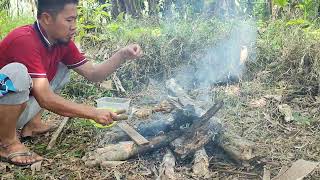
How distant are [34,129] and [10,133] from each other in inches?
21.8

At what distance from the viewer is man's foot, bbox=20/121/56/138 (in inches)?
138

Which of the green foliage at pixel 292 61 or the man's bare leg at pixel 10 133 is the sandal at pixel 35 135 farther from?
the green foliage at pixel 292 61

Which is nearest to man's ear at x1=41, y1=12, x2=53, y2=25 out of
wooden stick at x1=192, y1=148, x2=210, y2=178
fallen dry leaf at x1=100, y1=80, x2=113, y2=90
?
wooden stick at x1=192, y1=148, x2=210, y2=178

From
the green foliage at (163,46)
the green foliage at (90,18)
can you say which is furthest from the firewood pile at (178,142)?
the green foliage at (90,18)

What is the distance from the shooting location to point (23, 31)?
2.89m

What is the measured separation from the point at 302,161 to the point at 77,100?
9.09 feet

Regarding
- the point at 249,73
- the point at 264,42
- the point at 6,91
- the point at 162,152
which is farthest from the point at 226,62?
the point at 6,91

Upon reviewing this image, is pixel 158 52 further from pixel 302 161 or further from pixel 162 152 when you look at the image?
pixel 302 161

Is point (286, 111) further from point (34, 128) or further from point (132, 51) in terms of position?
point (34, 128)

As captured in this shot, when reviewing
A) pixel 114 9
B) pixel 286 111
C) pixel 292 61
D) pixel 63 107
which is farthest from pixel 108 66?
pixel 114 9

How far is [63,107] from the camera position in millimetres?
2703

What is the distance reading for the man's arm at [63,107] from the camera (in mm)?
2562

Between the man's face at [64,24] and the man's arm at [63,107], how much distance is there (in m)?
0.43

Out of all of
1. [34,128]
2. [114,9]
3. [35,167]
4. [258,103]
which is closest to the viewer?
[35,167]
